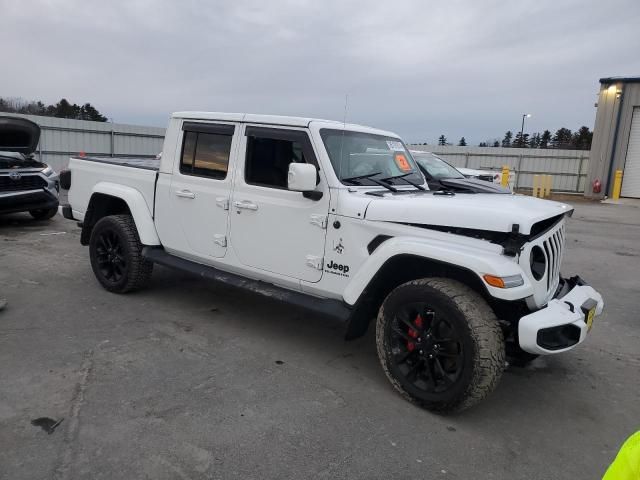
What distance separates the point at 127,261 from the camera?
5.12 meters

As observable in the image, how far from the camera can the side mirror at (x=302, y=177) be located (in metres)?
3.52

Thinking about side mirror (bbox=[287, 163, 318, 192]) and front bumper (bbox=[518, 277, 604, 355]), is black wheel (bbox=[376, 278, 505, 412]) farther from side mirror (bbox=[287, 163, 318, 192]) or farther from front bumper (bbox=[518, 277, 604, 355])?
side mirror (bbox=[287, 163, 318, 192])

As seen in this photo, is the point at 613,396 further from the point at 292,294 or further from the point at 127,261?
the point at 127,261

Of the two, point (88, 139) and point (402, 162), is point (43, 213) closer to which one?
point (402, 162)

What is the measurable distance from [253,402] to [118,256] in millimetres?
2771

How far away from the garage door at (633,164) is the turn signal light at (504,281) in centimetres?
2115

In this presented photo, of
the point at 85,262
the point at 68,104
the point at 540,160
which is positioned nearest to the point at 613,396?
the point at 85,262

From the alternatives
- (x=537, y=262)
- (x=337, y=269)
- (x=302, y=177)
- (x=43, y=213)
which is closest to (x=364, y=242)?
(x=337, y=269)

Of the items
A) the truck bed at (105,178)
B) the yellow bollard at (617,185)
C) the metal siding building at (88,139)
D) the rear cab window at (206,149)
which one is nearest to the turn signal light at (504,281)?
the rear cab window at (206,149)

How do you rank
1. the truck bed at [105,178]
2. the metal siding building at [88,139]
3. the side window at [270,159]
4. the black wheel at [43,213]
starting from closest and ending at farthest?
the side window at [270,159] → the truck bed at [105,178] → the black wheel at [43,213] → the metal siding building at [88,139]

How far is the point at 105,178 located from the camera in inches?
216

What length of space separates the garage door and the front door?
21.0 meters

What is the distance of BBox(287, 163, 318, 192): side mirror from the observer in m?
3.52

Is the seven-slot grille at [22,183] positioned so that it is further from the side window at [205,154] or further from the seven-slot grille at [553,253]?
the seven-slot grille at [553,253]
